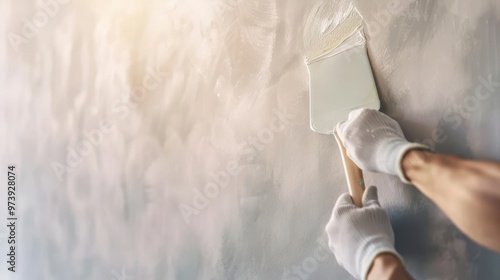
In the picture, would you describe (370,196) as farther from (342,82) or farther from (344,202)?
(342,82)

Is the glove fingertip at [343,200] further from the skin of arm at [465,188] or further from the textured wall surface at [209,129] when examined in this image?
the skin of arm at [465,188]

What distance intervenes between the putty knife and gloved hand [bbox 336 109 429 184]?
49 millimetres

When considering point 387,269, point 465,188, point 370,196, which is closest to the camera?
point 465,188

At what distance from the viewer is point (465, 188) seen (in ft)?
2.00

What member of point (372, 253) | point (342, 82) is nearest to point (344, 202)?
A: point (372, 253)

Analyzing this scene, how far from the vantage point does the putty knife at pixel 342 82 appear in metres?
0.88

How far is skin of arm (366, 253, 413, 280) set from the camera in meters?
0.71

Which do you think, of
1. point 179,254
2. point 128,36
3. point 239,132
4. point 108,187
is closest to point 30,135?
point 108,187

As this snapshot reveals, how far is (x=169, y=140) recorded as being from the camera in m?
1.28

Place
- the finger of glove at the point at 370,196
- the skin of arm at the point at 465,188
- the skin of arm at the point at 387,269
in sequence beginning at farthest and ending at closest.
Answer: the finger of glove at the point at 370,196, the skin of arm at the point at 387,269, the skin of arm at the point at 465,188

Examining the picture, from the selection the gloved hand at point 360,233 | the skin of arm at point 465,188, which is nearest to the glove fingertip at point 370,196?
the gloved hand at point 360,233

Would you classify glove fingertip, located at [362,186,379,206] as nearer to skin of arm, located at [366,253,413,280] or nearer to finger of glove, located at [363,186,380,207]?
finger of glove, located at [363,186,380,207]

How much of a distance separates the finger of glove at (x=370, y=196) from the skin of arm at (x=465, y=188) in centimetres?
12

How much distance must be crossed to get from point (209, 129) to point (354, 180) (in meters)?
0.46
